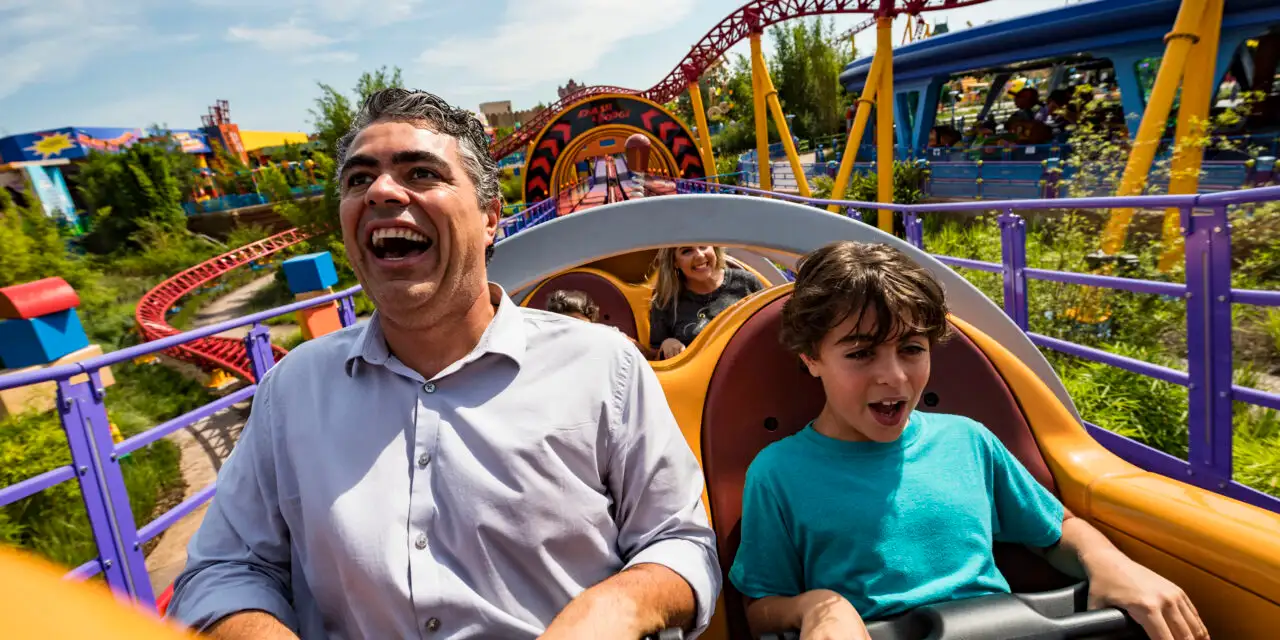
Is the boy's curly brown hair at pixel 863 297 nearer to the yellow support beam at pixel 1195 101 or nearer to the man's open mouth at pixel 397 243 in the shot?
the man's open mouth at pixel 397 243

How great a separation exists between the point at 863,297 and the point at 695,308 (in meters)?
1.99

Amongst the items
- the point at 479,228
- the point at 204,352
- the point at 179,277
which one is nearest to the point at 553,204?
the point at 204,352

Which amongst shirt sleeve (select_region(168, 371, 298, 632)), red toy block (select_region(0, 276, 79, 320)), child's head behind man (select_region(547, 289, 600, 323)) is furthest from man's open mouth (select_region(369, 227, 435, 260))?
red toy block (select_region(0, 276, 79, 320))

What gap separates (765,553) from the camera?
1331 millimetres

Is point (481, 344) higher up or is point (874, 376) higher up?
point (481, 344)

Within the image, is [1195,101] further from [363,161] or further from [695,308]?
[363,161]

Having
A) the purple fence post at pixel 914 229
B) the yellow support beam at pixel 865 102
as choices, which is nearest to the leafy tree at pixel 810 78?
the yellow support beam at pixel 865 102

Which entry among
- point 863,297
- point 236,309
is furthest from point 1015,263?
point 236,309

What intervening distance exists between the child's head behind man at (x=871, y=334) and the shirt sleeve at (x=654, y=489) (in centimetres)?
36

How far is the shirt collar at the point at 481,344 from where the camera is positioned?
128 cm

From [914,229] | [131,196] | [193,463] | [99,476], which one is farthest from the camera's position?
[131,196]

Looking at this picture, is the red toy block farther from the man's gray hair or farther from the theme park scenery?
the man's gray hair

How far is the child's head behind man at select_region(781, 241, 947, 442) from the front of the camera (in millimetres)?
1311

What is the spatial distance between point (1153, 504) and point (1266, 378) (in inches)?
150
